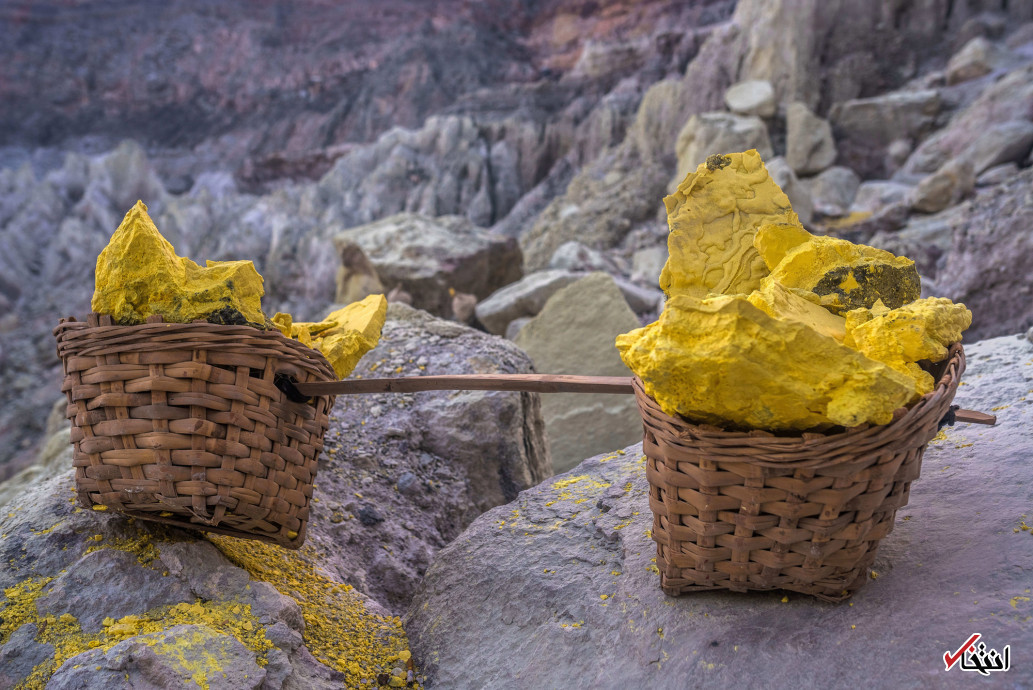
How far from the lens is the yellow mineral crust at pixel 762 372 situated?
821mm

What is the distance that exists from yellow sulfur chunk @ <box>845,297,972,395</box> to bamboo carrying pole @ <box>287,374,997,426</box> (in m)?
0.22

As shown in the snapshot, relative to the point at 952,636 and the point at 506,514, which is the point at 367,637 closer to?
the point at 506,514

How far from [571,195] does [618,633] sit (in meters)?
8.11

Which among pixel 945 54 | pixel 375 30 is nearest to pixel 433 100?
pixel 375 30

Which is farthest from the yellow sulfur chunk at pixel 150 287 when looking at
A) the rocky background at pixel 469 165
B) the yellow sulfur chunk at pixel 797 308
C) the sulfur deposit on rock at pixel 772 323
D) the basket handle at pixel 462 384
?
the yellow sulfur chunk at pixel 797 308

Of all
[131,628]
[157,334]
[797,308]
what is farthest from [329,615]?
[797,308]

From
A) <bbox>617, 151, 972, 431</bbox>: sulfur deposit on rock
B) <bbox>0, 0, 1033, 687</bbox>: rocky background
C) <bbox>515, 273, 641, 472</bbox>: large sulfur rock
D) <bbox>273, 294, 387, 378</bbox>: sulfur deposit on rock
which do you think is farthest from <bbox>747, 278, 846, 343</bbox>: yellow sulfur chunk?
<bbox>515, 273, 641, 472</bbox>: large sulfur rock

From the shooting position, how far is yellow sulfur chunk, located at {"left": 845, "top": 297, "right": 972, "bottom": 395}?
958 millimetres

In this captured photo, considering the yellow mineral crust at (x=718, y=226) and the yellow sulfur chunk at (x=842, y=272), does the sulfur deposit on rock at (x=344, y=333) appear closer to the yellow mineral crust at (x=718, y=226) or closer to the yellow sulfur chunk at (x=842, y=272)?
the yellow mineral crust at (x=718, y=226)

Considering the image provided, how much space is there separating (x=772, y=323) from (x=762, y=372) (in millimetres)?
62

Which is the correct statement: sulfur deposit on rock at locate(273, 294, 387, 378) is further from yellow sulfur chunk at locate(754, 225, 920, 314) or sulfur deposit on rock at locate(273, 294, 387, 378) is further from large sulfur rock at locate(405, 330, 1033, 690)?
yellow sulfur chunk at locate(754, 225, 920, 314)

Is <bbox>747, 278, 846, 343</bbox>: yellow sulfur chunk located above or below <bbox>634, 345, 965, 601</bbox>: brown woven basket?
above

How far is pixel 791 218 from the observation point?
1271 millimetres

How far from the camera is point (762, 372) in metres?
0.83
